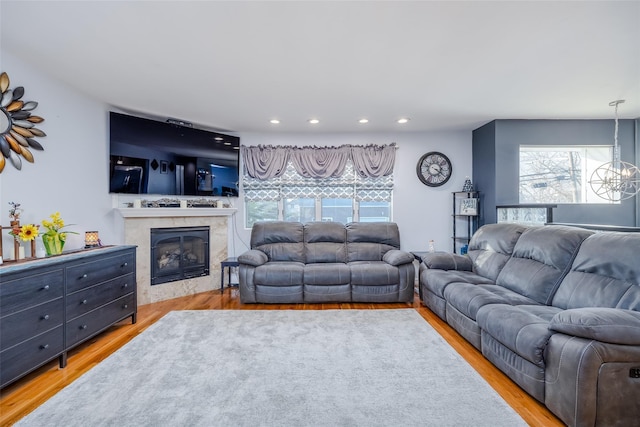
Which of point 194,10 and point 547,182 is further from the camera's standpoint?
point 547,182

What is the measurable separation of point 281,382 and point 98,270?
1982mm

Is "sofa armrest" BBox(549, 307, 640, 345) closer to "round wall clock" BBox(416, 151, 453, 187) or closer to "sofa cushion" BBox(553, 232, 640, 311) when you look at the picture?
"sofa cushion" BBox(553, 232, 640, 311)

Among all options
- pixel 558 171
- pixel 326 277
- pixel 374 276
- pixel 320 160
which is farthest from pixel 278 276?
pixel 558 171

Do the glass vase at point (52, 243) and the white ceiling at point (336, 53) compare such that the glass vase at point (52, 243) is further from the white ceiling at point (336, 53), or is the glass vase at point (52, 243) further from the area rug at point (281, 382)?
the white ceiling at point (336, 53)

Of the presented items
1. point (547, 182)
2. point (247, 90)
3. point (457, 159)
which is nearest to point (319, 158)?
point (247, 90)

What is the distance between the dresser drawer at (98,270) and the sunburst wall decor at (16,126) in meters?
1.01

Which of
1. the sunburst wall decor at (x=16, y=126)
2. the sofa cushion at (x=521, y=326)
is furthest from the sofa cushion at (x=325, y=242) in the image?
the sunburst wall decor at (x=16, y=126)

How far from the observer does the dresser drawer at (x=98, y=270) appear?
2.27 meters

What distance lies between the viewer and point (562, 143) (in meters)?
4.07

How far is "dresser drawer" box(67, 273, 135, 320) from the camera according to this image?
2.25m

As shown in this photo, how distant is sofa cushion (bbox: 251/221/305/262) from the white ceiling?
1690 mm

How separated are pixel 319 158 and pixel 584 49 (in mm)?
3217

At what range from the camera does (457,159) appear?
4656mm

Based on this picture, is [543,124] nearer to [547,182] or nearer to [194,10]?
[547,182]
